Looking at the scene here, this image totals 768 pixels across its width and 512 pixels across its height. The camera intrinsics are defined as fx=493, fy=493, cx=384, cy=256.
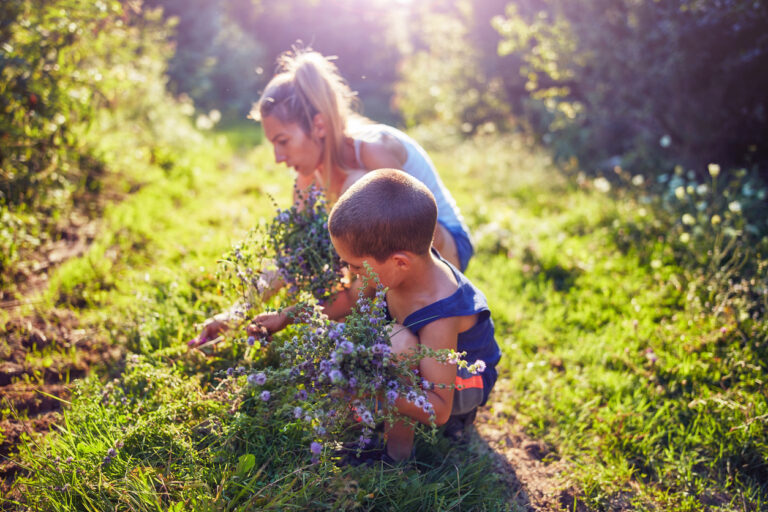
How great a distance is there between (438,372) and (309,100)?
1846 mm

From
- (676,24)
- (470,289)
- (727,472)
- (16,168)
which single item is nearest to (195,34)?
(16,168)

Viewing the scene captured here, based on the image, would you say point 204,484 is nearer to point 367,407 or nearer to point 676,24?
point 367,407

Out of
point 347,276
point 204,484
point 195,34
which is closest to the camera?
point 204,484

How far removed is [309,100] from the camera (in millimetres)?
2932

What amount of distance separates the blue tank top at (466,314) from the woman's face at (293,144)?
1116 mm

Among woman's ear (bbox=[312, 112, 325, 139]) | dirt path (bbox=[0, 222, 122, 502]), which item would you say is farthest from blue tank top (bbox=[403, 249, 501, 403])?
dirt path (bbox=[0, 222, 122, 502])

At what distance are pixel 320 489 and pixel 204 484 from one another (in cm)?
42

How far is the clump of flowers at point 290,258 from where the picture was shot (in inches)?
91.9

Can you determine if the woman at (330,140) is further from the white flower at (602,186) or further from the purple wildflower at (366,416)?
the white flower at (602,186)

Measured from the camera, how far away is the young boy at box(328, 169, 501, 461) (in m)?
1.89

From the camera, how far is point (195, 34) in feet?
39.2

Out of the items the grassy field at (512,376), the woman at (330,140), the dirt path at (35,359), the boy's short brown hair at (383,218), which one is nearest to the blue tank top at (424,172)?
the woman at (330,140)

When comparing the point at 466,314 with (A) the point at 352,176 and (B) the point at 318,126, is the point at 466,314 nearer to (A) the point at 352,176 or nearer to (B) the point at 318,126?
(A) the point at 352,176

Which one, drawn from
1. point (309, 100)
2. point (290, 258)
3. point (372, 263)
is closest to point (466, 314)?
point (372, 263)
